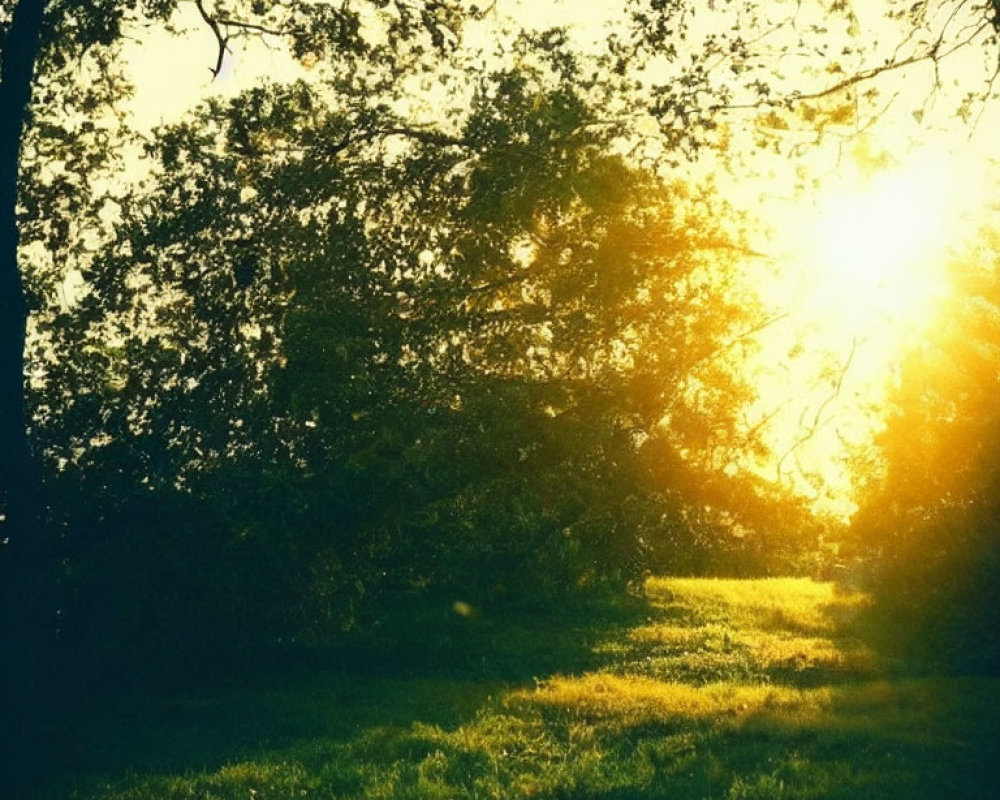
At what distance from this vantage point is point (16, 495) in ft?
39.5

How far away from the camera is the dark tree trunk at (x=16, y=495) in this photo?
473 inches

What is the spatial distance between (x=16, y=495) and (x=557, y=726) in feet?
26.1

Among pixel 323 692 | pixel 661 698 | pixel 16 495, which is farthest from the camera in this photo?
pixel 323 692

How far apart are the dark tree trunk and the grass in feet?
2.92

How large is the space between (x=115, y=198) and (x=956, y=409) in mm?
16807

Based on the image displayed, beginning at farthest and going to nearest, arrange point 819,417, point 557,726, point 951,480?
point 951,480
point 819,417
point 557,726

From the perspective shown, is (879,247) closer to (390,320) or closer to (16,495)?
(390,320)

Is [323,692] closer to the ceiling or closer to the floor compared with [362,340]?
closer to the floor

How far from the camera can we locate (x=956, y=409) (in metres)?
21.1

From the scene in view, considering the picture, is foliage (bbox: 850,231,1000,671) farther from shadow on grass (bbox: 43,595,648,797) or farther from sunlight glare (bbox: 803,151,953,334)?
shadow on grass (bbox: 43,595,648,797)

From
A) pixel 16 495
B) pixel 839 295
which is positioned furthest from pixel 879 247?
pixel 16 495

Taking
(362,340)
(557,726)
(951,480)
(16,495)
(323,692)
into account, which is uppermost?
(362,340)

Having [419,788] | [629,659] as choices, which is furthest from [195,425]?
[629,659]

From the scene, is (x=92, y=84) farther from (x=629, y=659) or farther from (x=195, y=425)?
(x=629, y=659)
